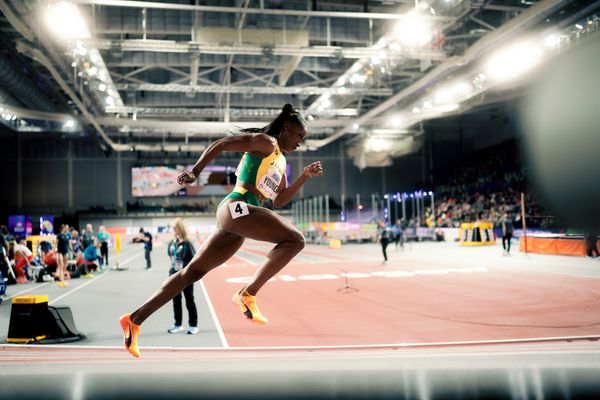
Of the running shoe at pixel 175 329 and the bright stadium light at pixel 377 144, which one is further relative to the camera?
the bright stadium light at pixel 377 144

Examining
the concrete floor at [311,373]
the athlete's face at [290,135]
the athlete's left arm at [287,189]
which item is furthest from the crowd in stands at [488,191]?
the athlete's face at [290,135]

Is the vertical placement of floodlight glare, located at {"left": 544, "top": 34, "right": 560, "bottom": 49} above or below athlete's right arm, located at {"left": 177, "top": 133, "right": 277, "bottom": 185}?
above

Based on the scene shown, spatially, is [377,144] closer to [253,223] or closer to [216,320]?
[216,320]

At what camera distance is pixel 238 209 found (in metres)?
3.53

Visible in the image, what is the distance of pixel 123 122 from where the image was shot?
A: 80.6ft

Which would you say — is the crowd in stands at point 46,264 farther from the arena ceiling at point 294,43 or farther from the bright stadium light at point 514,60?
the bright stadium light at point 514,60

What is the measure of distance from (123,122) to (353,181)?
2596cm

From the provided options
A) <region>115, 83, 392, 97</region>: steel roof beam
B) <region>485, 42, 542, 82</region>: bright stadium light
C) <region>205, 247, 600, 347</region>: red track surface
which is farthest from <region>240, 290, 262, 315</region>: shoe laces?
<region>115, 83, 392, 97</region>: steel roof beam

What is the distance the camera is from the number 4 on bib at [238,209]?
11.5ft

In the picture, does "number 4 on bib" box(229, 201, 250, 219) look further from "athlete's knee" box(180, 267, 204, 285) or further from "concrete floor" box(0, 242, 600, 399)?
"concrete floor" box(0, 242, 600, 399)

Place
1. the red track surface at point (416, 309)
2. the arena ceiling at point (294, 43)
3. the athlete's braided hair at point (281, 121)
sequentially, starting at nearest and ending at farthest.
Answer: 1. the athlete's braided hair at point (281, 121)
2. the red track surface at point (416, 309)
3. the arena ceiling at point (294, 43)

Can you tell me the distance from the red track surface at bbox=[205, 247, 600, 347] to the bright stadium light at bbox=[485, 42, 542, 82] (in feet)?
23.5

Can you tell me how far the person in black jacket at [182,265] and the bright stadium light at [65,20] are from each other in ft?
25.9

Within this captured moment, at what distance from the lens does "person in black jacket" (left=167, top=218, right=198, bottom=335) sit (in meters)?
7.57
